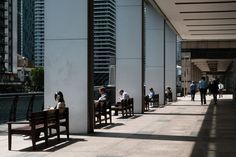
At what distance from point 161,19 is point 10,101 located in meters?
15.2

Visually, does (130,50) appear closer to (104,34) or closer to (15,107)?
(15,107)

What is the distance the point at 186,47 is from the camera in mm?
49000

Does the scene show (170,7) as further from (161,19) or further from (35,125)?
(35,125)

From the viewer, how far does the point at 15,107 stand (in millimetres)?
16734

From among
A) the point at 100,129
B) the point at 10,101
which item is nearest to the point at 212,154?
the point at 100,129

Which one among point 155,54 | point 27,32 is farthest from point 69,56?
point 27,32

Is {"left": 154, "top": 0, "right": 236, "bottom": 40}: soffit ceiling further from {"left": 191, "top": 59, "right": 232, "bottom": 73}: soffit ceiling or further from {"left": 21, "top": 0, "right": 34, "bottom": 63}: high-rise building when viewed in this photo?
{"left": 21, "top": 0, "right": 34, "bottom": 63}: high-rise building

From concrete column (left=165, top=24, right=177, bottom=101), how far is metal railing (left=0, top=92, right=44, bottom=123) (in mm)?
18160

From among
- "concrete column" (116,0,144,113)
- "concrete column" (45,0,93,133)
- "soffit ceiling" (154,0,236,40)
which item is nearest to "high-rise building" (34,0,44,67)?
"soffit ceiling" (154,0,236,40)

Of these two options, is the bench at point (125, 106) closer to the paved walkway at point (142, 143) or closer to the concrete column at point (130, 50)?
the concrete column at point (130, 50)

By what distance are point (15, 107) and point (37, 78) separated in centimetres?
10664

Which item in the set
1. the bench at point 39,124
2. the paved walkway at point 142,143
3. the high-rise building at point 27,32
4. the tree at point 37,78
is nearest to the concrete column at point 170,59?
the paved walkway at point 142,143

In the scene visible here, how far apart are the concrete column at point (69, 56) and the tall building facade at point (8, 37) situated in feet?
394

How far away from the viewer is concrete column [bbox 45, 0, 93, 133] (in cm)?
1352
